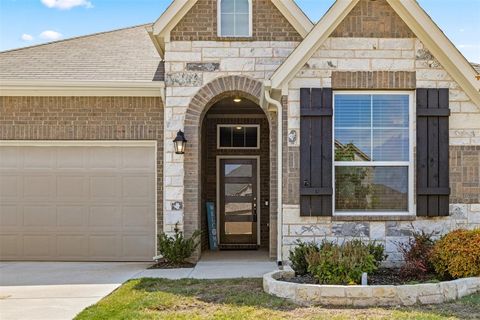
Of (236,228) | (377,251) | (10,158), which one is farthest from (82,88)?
(377,251)

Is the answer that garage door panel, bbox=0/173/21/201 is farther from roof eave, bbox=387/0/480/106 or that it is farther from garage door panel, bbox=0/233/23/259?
roof eave, bbox=387/0/480/106

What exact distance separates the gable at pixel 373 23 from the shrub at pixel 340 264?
379cm

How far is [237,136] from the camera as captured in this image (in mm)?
12914

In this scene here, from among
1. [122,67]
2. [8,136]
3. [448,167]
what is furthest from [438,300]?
[8,136]

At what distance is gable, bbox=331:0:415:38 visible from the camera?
8.57 metres

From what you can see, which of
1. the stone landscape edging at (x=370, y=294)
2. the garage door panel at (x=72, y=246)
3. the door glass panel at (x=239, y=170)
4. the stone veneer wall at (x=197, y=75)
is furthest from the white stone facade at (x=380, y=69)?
the garage door panel at (x=72, y=246)

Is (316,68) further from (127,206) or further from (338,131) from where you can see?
(127,206)

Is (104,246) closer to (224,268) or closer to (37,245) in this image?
(37,245)

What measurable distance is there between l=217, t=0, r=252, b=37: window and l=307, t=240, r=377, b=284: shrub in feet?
16.5

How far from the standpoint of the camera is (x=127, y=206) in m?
10.5

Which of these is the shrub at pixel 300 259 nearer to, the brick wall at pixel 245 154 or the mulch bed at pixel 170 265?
the mulch bed at pixel 170 265

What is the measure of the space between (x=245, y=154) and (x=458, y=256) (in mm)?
6666

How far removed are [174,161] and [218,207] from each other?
3.19m

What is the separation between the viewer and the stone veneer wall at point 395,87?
27.8ft
